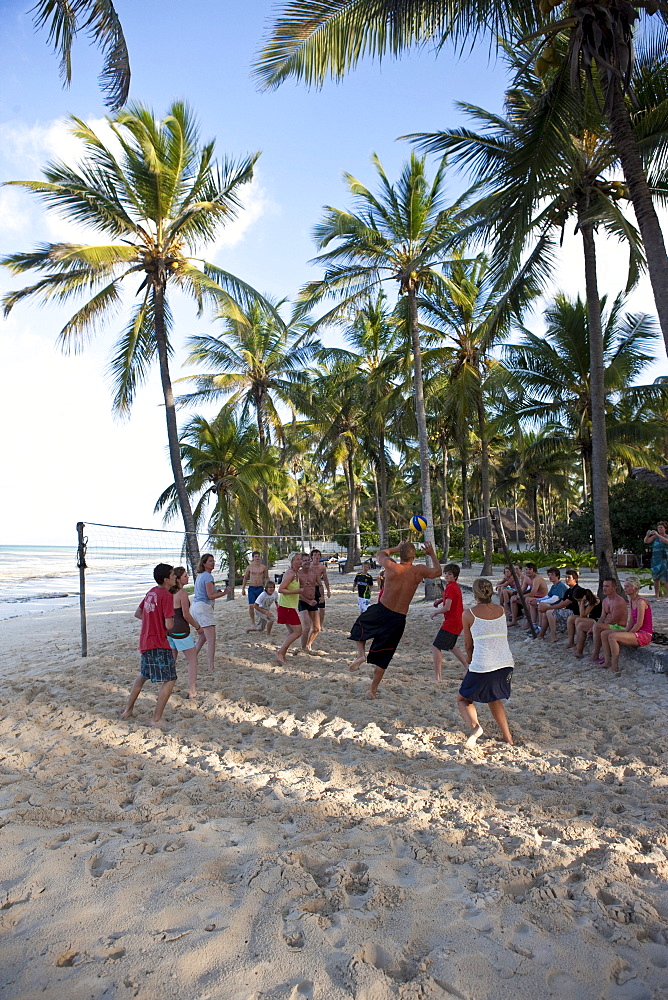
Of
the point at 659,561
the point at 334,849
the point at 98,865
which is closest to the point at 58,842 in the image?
the point at 98,865

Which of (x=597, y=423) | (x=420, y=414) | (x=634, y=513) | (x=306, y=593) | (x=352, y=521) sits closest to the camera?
(x=306, y=593)

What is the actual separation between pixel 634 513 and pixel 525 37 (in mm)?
13518

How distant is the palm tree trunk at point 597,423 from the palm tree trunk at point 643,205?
9.05 feet

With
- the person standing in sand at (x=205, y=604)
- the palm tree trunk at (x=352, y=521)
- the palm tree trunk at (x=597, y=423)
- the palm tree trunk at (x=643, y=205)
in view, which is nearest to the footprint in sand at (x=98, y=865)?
the person standing in sand at (x=205, y=604)

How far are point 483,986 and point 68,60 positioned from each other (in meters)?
7.64

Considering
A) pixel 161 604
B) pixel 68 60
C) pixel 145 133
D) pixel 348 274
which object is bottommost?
pixel 161 604

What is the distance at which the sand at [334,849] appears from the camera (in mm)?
2170

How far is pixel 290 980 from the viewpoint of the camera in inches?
83.1

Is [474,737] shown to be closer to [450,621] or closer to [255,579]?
[450,621]

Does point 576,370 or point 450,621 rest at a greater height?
point 576,370

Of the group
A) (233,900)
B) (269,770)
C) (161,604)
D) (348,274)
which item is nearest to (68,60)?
(161,604)

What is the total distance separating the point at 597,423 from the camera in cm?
926

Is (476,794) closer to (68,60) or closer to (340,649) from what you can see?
(340,649)

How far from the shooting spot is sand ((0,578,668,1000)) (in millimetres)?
2170
